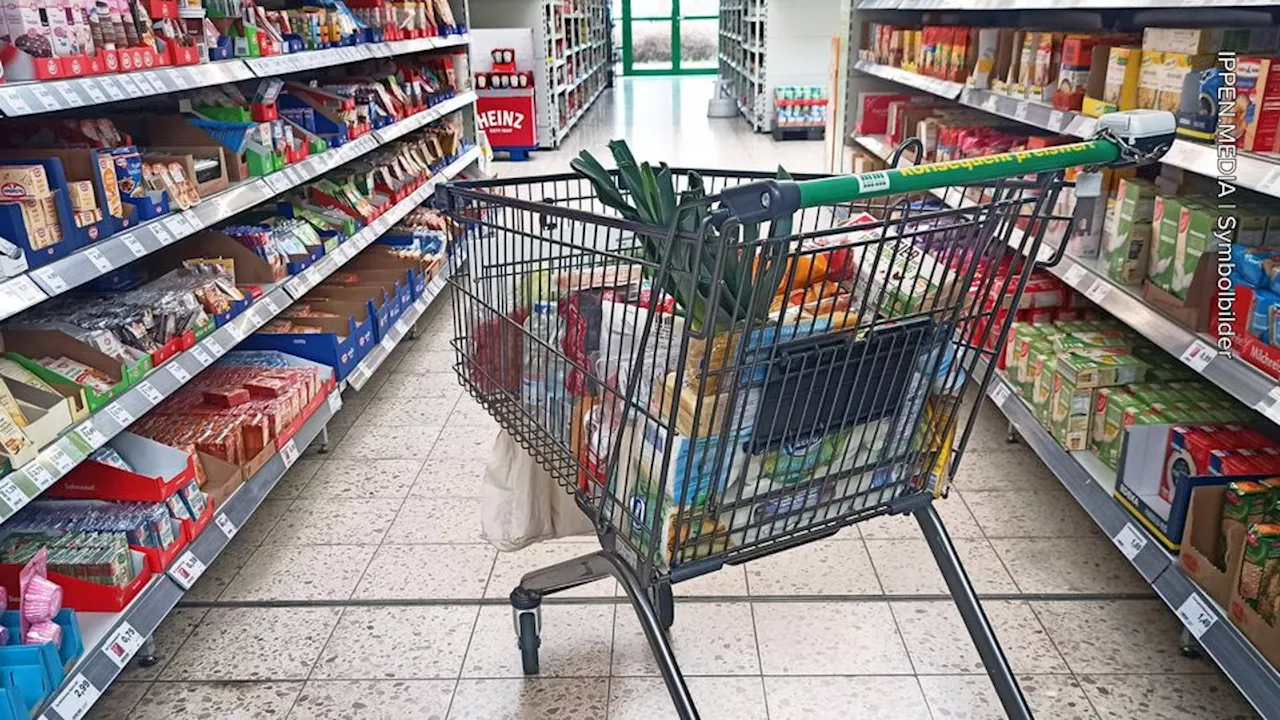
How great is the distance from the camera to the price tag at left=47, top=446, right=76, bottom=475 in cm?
190

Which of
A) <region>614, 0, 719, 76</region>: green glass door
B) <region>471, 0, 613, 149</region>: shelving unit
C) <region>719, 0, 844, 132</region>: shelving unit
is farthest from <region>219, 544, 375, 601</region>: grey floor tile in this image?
<region>614, 0, 719, 76</region>: green glass door

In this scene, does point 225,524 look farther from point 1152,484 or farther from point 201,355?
point 1152,484

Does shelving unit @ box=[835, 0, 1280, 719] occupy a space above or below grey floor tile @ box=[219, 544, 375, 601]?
above

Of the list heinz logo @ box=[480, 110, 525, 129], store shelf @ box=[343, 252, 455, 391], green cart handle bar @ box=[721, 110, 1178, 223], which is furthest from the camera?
heinz logo @ box=[480, 110, 525, 129]

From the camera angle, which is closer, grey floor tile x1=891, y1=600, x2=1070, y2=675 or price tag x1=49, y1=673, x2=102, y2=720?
price tag x1=49, y1=673, x2=102, y2=720

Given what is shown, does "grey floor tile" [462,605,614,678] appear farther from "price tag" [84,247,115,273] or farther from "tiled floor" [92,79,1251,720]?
"price tag" [84,247,115,273]

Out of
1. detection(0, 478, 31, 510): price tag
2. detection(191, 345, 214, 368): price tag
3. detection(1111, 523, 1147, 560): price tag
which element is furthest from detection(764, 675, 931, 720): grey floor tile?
detection(191, 345, 214, 368): price tag

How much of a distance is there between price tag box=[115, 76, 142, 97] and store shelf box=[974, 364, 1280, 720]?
2499mm

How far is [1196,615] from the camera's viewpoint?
2.01m

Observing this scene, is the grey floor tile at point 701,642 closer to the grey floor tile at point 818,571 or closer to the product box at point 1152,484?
the grey floor tile at point 818,571

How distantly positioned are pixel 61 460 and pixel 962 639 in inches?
77.4

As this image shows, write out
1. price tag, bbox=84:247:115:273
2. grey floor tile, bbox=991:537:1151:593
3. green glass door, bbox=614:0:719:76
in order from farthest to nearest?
green glass door, bbox=614:0:719:76 < grey floor tile, bbox=991:537:1151:593 < price tag, bbox=84:247:115:273

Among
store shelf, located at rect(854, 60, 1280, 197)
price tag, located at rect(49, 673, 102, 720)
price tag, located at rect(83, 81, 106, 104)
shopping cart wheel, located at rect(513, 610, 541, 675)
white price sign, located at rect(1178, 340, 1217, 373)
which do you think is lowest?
shopping cart wheel, located at rect(513, 610, 541, 675)

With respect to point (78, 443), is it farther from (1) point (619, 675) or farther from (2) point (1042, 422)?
(2) point (1042, 422)
